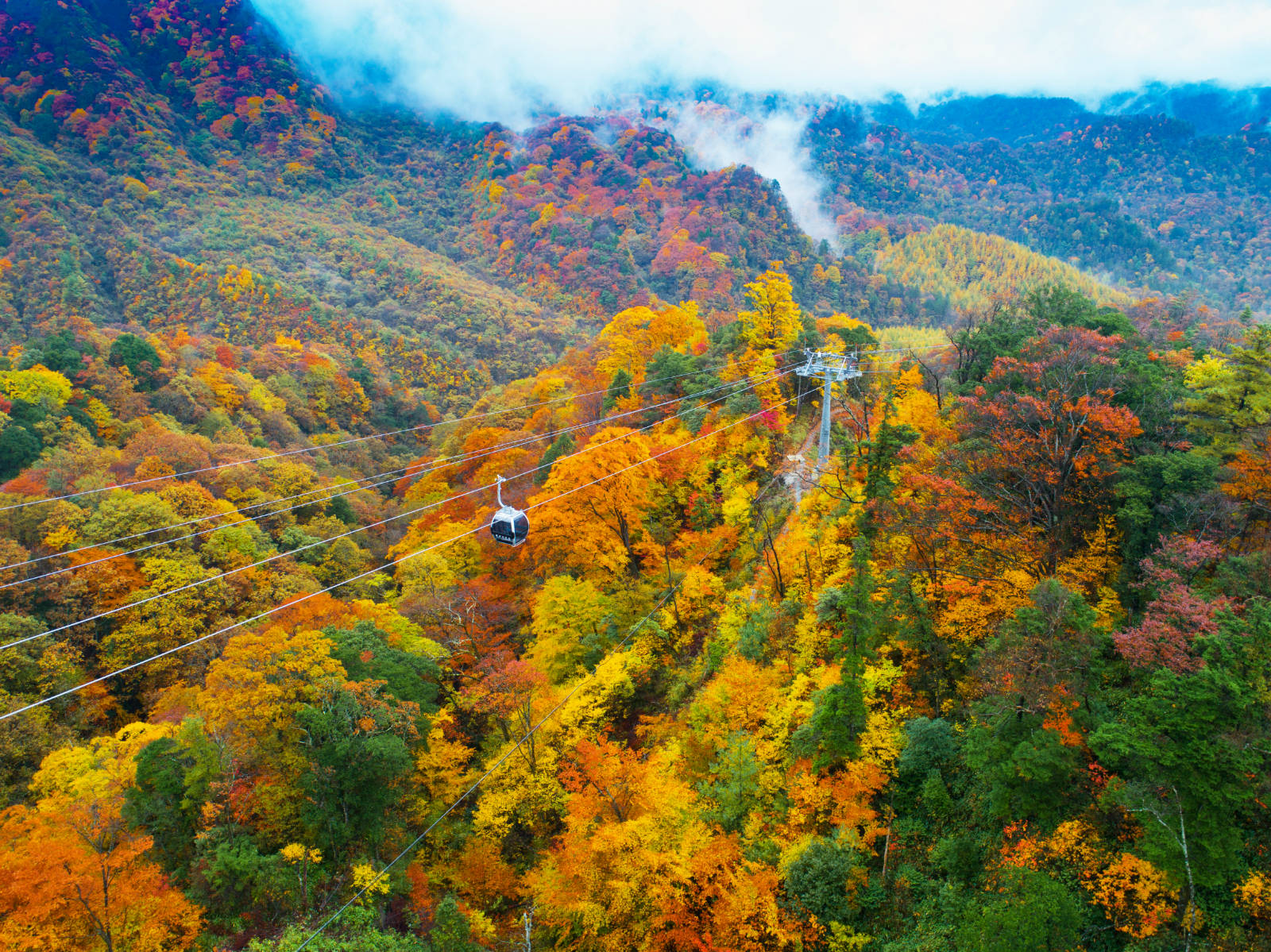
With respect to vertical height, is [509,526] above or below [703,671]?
above

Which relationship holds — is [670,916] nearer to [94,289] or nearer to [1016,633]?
[1016,633]

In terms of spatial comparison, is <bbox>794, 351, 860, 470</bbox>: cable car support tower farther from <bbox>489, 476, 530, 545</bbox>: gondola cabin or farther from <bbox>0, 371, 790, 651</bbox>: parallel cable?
<bbox>489, 476, 530, 545</bbox>: gondola cabin

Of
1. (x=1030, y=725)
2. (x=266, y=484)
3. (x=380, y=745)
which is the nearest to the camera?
(x=1030, y=725)

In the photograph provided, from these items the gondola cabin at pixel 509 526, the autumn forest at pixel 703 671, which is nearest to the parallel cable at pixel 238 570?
the autumn forest at pixel 703 671

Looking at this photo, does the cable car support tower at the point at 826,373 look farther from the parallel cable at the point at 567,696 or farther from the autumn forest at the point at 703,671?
the parallel cable at the point at 567,696

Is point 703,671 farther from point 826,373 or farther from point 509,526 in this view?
point 826,373

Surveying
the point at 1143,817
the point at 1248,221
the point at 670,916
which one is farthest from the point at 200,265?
the point at 1248,221

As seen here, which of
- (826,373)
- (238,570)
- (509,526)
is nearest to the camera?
(238,570)

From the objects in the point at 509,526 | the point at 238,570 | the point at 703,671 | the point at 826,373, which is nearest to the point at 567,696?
the point at 703,671
